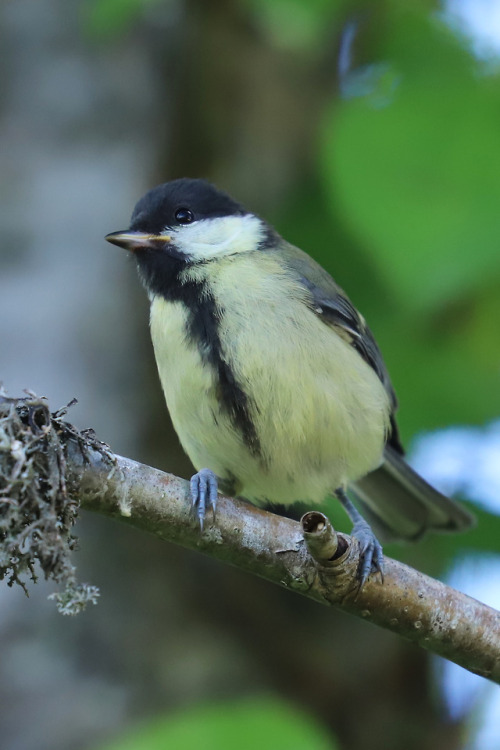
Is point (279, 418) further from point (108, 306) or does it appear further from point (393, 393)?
point (108, 306)

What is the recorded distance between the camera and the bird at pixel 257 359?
5.85 feet

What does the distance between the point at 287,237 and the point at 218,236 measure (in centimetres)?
42

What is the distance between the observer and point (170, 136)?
295cm

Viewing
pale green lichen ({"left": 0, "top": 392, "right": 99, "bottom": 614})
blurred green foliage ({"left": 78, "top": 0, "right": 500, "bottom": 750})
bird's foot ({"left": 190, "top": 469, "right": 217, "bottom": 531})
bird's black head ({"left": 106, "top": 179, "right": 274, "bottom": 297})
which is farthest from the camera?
bird's black head ({"left": 106, "top": 179, "right": 274, "bottom": 297})

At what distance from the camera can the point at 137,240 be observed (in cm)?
201

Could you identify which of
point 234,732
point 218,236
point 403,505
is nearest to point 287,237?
point 218,236

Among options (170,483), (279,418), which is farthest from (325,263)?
(170,483)

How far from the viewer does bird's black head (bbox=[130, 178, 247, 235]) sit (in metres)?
2.09

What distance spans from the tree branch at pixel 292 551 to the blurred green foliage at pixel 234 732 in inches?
8.2

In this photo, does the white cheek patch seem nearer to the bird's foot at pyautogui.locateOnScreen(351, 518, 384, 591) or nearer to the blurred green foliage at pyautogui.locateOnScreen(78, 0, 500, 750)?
the blurred green foliage at pyautogui.locateOnScreen(78, 0, 500, 750)

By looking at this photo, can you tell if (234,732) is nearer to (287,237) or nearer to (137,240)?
(137,240)

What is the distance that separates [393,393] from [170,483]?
102 cm

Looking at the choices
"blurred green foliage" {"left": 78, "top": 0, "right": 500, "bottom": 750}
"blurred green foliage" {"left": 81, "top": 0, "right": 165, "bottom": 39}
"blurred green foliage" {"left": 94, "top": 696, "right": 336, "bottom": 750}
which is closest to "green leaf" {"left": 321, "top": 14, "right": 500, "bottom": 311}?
"blurred green foliage" {"left": 78, "top": 0, "right": 500, "bottom": 750}

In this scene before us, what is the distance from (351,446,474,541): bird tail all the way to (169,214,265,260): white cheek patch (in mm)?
676
